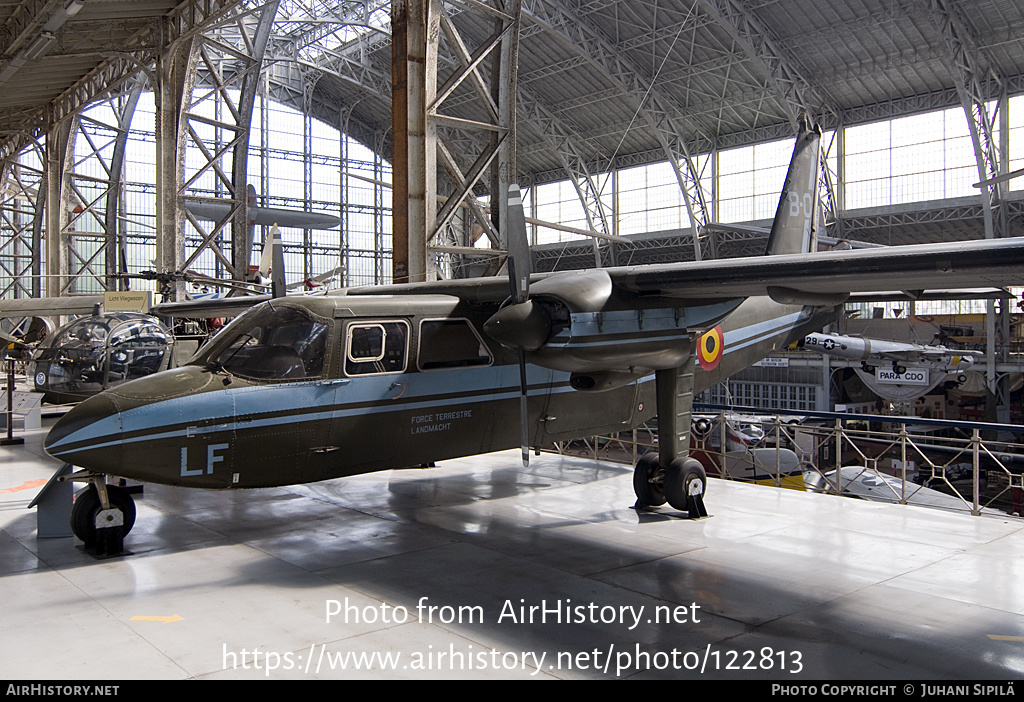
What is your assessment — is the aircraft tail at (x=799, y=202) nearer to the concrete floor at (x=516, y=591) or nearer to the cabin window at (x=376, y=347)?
the concrete floor at (x=516, y=591)

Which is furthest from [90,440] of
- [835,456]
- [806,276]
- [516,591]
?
[835,456]

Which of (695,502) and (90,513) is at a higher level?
(90,513)

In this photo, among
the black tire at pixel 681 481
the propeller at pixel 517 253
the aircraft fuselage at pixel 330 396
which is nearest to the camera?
the aircraft fuselage at pixel 330 396

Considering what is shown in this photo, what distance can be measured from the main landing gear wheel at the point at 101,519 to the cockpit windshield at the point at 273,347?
1.89 m

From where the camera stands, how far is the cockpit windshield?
25.9 feet

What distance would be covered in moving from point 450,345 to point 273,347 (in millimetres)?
2095

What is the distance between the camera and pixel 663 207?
1790 inches

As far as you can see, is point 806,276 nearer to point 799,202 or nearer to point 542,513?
point 542,513

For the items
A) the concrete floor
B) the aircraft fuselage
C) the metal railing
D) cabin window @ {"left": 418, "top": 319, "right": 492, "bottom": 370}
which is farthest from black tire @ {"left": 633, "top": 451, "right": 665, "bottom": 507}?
cabin window @ {"left": 418, "top": 319, "right": 492, "bottom": 370}

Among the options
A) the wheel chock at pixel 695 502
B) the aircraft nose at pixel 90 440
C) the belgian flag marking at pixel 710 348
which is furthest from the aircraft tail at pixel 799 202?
the aircraft nose at pixel 90 440

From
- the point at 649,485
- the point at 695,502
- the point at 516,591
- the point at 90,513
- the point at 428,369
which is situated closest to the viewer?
the point at 516,591

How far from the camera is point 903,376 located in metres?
33.1

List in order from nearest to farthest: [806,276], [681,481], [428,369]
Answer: [806,276], [428,369], [681,481]

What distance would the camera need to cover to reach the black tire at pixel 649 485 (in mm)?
10242
